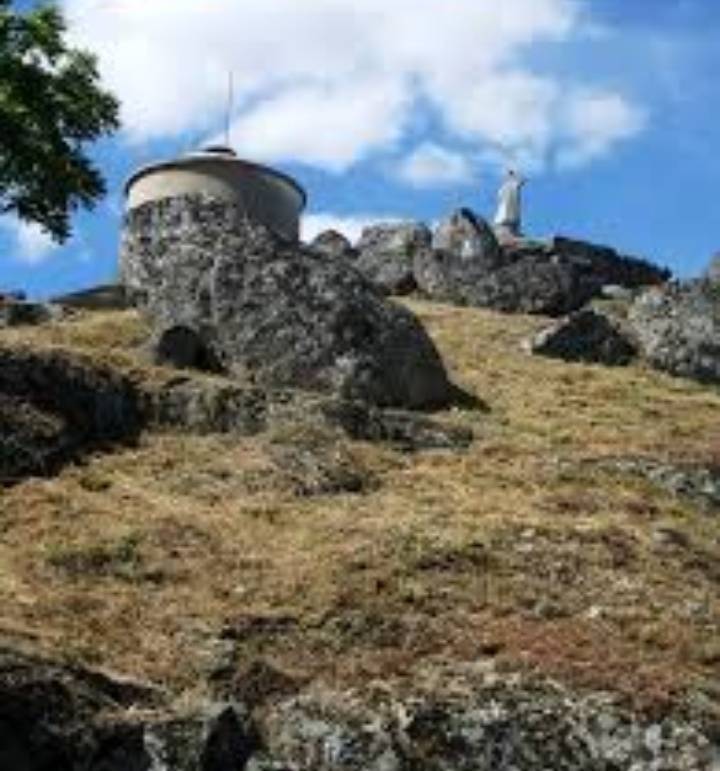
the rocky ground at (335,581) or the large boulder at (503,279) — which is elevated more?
the large boulder at (503,279)

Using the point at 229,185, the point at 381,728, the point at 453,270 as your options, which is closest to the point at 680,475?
the point at 381,728

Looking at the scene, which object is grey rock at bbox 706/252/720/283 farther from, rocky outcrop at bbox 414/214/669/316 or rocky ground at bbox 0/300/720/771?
rocky ground at bbox 0/300/720/771

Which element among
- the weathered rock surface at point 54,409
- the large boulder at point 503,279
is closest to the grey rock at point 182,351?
the weathered rock surface at point 54,409

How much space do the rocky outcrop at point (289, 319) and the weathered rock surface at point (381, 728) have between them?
16176 millimetres

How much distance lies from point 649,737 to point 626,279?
5236 centimetres

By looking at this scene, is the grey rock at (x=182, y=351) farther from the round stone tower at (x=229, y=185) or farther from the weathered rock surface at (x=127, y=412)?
the round stone tower at (x=229, y=185)

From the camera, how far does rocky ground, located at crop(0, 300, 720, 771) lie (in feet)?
74.4

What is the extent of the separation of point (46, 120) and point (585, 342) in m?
17.8

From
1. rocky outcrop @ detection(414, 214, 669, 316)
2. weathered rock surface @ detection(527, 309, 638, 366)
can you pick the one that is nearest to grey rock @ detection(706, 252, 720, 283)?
rocky outcrop @ detection(414, 214, 669, 316)

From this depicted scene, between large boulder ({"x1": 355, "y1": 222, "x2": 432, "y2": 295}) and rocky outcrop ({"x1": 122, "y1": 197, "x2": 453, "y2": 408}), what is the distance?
19956 millimetres

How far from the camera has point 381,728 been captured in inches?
899

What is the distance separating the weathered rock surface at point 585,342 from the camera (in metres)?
50.4

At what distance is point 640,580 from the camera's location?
2795cm

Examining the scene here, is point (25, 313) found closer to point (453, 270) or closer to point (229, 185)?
point (229, 185)
